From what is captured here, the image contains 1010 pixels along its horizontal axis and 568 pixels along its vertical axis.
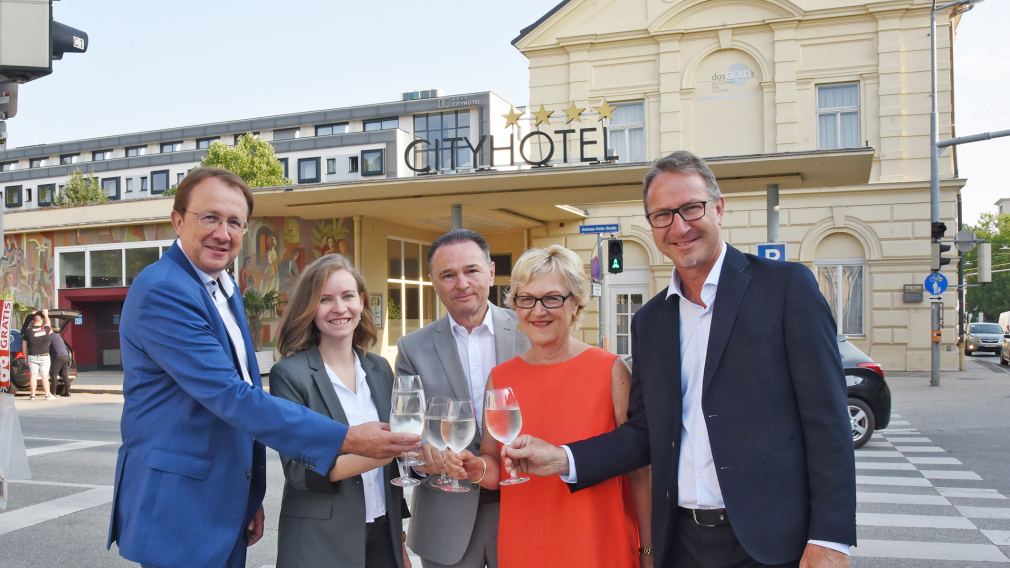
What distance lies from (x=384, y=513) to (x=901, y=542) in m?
4.76

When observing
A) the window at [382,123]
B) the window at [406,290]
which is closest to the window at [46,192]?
the window at [382,123]

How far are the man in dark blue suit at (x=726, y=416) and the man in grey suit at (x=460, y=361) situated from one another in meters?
0.50

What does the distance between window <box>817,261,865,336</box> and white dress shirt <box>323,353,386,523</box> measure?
67.4 feet

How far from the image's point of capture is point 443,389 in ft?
10.1

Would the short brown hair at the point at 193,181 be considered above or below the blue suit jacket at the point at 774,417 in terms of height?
above

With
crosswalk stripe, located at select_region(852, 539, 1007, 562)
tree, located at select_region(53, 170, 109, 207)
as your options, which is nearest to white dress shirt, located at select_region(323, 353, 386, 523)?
crosswalk stripe, located at select_region(852, 539, 1007, 562)

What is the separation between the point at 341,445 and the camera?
2.56 metres

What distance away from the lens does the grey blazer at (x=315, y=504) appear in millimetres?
2797

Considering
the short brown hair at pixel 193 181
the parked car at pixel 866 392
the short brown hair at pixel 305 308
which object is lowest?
the parked car at pixel 866 392

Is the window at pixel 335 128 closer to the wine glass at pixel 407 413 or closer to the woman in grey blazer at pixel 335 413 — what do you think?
the woman in grey blazer at pixel 335 413

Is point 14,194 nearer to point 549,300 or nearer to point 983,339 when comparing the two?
point 983,339

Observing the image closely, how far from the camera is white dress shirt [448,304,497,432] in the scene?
3.21 meters

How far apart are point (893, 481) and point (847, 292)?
47.8 ft

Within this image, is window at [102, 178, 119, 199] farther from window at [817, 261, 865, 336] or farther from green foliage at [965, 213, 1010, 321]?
green foliage at [965, 213, 1010, 321]
